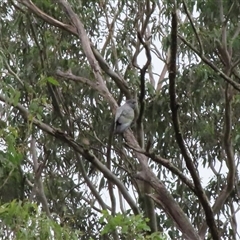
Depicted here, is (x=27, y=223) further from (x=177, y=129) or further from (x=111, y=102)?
(x=111, y=102)

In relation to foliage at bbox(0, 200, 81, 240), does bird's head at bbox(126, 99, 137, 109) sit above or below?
above

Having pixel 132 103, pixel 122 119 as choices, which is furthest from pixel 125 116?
pixel 132 103

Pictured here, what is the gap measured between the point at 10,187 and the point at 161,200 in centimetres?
196

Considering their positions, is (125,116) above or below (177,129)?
above

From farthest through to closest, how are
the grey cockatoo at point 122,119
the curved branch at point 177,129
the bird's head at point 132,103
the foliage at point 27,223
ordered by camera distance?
the bird's head at point 132,103 → the grey cockatoo at point 122,119 → the curved branch at point 177,129 → the foliage at point 27,223

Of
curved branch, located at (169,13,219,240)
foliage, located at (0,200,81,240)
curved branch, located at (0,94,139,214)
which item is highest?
curved branch, located at (0,94,139,214)

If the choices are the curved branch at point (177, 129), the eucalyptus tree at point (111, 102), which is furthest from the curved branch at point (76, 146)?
the curved branch at point (177, 129)

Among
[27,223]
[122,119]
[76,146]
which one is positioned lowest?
[27,223]

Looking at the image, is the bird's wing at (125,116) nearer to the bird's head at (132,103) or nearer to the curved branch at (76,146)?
the bird's head at (132,103)

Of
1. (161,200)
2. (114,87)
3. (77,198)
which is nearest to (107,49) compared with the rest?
(114,87)

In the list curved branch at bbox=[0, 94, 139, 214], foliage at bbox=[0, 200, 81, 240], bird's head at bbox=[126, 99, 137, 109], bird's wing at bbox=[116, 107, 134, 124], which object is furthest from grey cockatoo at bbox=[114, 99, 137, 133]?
foliage at bbox=[0, 200, 81, 240]

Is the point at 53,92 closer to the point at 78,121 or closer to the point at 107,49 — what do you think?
the point at 78,121

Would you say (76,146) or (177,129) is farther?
(76,146)

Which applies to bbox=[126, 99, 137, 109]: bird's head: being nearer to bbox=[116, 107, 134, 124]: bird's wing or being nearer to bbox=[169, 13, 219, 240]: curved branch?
bbox=[116, 107, 134, 124]: bird's wing
